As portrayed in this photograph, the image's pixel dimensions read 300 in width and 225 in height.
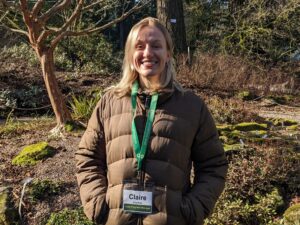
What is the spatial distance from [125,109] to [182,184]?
1.64ft

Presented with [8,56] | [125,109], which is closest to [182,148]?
[125,109]

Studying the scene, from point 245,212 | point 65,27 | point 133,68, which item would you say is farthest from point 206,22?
point 133,68

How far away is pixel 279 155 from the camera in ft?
16.8

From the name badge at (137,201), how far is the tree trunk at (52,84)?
14.2ft

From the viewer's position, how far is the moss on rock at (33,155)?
17.5 ft

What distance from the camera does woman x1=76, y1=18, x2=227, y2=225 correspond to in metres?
2.31

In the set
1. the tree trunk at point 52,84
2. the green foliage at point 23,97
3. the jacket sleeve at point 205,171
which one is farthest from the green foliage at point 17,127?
the jacket sleeve at point 205,171

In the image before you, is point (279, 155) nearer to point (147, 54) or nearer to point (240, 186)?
point (240, 186)

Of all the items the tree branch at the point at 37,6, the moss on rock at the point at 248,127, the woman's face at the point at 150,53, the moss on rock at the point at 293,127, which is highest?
the tree branch at the point at 37,6

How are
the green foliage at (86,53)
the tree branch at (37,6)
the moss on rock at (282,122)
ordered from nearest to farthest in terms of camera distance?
the tree branch at (37,6) < the moss on rock at (282,122) < the green foliage at (86,53)

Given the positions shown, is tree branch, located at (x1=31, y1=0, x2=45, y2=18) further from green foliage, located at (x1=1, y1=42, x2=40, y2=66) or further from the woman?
green foliage, located at (x1=1, y1=42, x2=40, y2=66)

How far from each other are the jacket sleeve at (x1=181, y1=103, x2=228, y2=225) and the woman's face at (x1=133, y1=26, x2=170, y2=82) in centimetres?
32

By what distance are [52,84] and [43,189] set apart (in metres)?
2.20

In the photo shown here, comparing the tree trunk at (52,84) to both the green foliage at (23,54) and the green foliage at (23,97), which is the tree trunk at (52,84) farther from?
the green foliage at (23,54)
